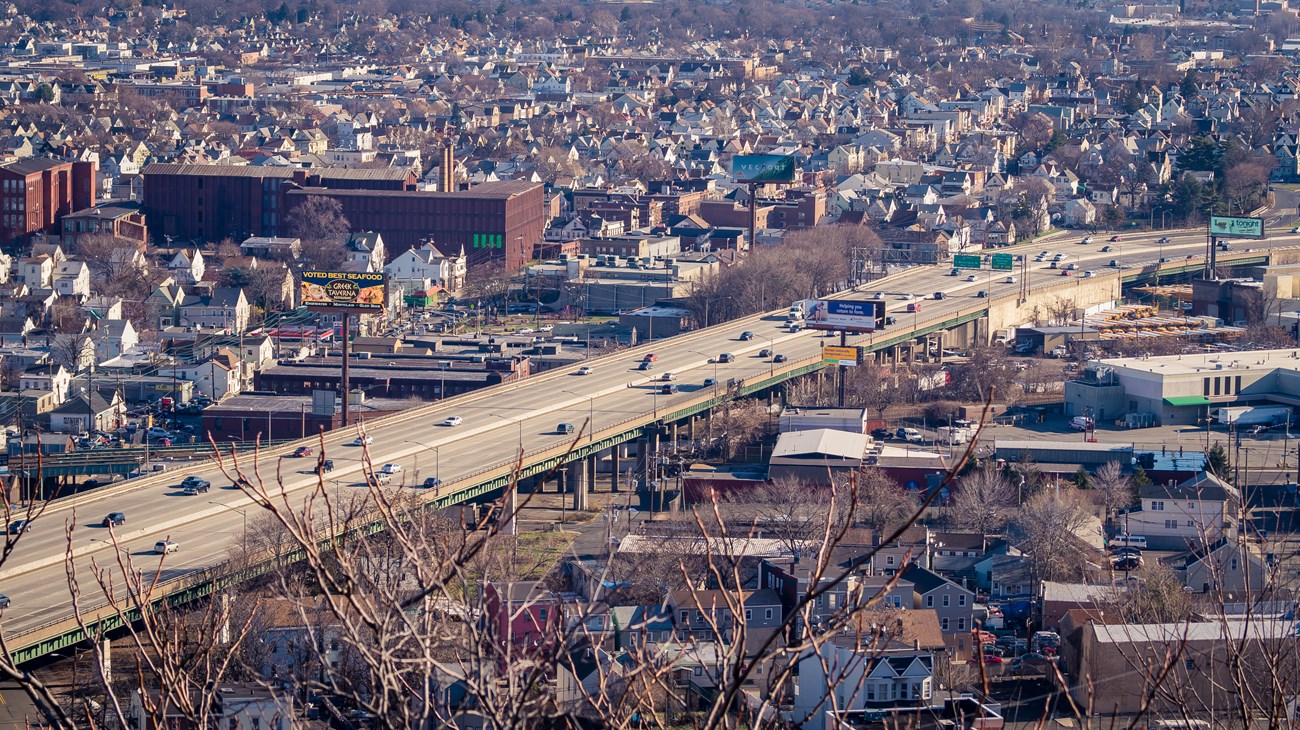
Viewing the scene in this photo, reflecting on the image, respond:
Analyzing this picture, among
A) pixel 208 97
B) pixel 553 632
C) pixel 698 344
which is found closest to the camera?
pixel 553 632

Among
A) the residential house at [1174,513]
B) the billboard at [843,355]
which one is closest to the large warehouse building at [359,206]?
the billboard at [843,355]

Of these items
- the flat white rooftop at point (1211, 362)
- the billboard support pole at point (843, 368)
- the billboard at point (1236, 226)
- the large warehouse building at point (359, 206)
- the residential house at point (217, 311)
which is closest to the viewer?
the billboard support pole at point (843, 368)

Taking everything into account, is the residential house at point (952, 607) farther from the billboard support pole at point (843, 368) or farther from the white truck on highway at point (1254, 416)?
the white truck on highway at point (1254, 416)

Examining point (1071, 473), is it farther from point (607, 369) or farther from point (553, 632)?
point (553, 632)

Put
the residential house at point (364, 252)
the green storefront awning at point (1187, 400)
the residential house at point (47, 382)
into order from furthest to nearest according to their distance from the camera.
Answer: the residential house at point (364, 252), the residential house at point (47, 382), the green storefront awning at point (1187, 400)

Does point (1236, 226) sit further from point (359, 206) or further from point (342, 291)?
point (342, 291)

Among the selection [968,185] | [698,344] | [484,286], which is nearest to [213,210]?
[484,286]
